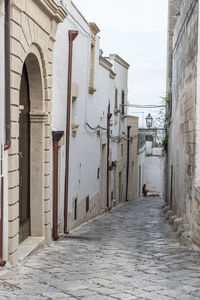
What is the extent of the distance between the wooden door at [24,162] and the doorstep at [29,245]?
0.32ft

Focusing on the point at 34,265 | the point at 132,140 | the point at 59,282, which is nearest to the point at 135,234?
the point at 34,265

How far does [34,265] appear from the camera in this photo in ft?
26.0

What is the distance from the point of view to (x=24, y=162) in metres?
9.60

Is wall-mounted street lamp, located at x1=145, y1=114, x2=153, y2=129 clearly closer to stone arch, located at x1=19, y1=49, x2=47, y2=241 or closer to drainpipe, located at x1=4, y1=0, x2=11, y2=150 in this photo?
stone arch, located at x1=19, y1=49, x2=47, y2=241

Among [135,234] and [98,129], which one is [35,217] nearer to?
[135,234]

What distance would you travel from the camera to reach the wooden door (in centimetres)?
934

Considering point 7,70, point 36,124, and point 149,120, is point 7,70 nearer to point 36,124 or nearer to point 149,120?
point 36,124

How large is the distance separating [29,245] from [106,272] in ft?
6.82

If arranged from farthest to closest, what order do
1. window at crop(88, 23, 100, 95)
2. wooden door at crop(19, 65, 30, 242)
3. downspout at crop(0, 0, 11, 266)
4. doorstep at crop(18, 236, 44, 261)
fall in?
1. window at crop(88, 23, 100, 95)
2. wooden door at crop(19, 65, 30, 242)
3. doorstep at crop(18, 236, 44, 261)
4. downspout at crop(0, 0, 11, 266)

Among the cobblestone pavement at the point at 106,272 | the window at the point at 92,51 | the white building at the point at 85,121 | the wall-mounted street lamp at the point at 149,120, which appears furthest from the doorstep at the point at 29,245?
the wall-mounted street lamp at the point at 149,120

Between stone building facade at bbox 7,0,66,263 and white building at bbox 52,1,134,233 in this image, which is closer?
stone building facade at bbox 7,0,66,263

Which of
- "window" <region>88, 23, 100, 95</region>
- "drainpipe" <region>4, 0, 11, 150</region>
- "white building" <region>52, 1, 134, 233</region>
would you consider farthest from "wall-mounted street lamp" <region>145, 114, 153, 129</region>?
"drainpipe" <region>4, 0, 11, 150</region>

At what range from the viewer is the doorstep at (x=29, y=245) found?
8438mm

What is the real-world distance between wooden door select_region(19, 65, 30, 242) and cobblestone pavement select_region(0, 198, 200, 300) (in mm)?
592
